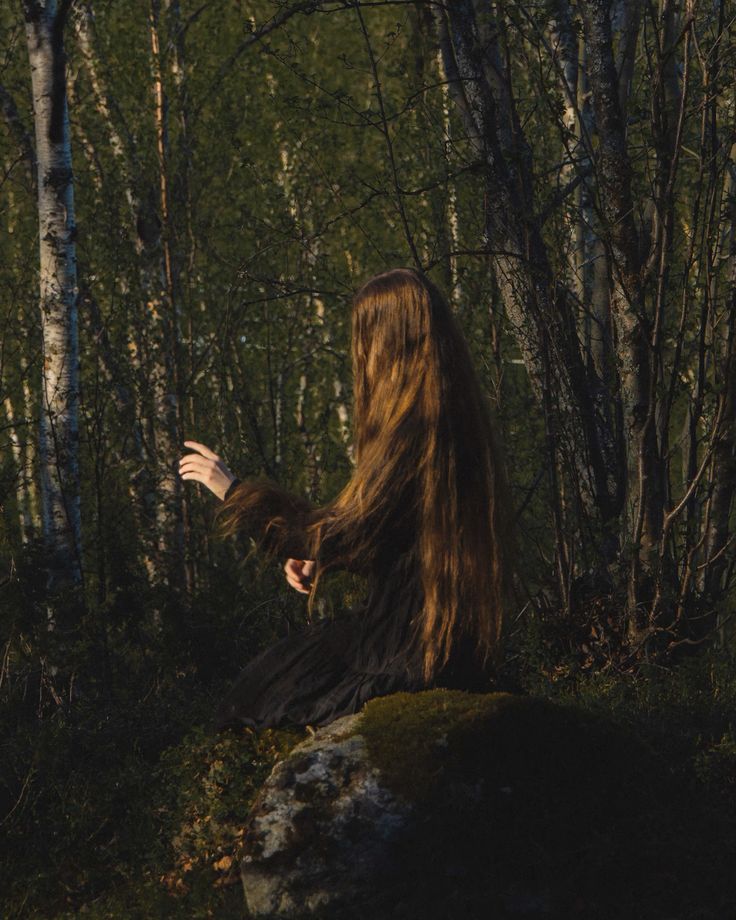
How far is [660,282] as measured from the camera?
16.5 ft

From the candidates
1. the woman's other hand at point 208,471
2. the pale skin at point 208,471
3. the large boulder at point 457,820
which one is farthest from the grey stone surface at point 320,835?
the woman's other hand at point 208,471

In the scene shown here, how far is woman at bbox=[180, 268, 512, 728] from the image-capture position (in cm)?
370

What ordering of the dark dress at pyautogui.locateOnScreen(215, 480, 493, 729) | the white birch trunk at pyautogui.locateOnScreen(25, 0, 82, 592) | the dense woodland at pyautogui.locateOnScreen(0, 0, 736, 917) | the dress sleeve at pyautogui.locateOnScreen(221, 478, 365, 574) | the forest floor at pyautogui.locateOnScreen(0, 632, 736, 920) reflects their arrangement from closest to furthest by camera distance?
the dress sleeve at pyautogui.locateOnScreen(221, 478, 365, 574)
the dark dress at pyautogui.locateOnScreen(215, 480, 493, 729)
the forest floor at pyautogui.locateOnScreen(0, 632, 736, 920)
the dense woodland at pyautogui.locateOnScreen(0, 0, 736, 917)
the white birch trunk at pyautogui.locateOnScreen(25, 0, 82, 592)

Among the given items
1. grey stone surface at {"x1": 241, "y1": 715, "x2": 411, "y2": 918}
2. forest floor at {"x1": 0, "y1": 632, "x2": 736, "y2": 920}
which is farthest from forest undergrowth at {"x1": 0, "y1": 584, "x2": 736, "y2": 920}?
grey stone surface at {"x1": 241, "y1": 715, "x2": 411, "y2": 918}

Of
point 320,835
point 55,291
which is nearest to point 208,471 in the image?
point 320,835

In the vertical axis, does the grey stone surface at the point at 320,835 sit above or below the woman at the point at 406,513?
below

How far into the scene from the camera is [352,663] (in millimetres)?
4113

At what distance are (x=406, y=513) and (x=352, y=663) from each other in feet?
2.30

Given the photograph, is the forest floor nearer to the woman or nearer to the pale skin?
the woman

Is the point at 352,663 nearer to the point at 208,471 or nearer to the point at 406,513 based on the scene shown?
the point at 406,513

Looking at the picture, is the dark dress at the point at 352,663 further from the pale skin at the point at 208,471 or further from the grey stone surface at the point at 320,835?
the grey stone surface at the point at 320,835

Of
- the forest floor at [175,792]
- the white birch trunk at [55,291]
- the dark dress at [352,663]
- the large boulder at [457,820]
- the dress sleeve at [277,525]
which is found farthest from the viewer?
the white birch trunk at [55,291]

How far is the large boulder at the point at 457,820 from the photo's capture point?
349 cm

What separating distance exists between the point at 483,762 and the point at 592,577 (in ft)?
8.63
